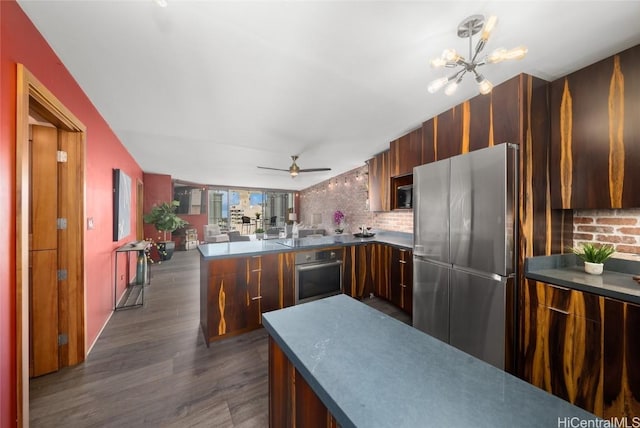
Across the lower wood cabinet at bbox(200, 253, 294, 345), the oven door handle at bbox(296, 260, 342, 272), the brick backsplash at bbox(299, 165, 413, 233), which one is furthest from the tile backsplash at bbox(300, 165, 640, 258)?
the lower wood cabinet at bbox(200, 253, 294, 345)

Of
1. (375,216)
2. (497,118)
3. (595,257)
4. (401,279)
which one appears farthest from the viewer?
(375,216)

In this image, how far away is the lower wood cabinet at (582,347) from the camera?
126 centimetres

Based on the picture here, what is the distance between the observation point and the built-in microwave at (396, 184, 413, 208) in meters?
3.44

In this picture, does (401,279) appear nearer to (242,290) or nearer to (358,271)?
(358,271)

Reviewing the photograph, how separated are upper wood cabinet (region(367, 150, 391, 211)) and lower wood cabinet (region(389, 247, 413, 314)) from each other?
0.99 m

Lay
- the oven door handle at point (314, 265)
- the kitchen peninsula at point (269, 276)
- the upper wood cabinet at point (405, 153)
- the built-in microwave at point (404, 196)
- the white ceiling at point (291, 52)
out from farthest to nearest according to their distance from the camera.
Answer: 1. the built-in microwave at point (404, 196)
2. the upper wood cabinet at point (405, 153)
3. the oven door handle at point (314, 265)
4. the kitchen peninsula at point (269, 276)
5. the white ceiling at point (291, 52)

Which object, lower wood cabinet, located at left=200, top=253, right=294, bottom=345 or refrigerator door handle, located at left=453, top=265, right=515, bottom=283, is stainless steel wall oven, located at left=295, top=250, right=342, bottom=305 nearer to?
lower wood cabinet, located at left=200, top=253, right=294, bottom=345

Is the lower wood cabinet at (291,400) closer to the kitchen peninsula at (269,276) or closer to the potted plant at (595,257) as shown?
the kitchen peninsula at (269,276)

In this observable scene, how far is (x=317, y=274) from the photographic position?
9.42 ft

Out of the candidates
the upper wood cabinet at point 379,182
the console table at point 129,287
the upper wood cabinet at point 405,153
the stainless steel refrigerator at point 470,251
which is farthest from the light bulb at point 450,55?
the console table at point 129,287

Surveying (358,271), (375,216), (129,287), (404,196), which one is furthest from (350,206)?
(129,287)

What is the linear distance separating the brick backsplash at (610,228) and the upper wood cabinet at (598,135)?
27cm

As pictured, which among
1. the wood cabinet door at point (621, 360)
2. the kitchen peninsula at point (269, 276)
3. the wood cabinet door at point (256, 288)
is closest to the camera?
the wood cabinet door at point (621, 360)

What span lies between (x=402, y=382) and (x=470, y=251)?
1.70m
